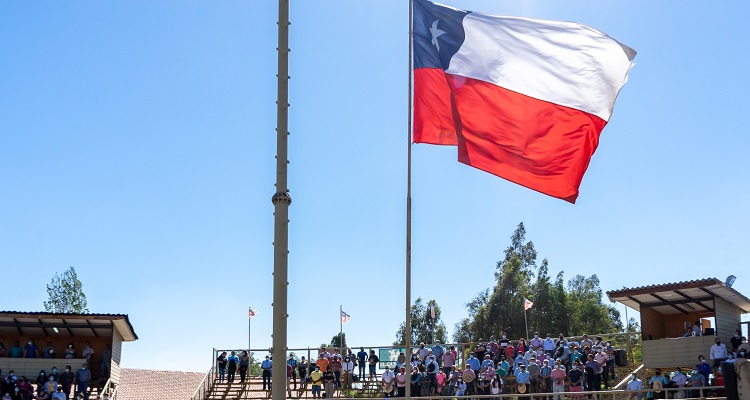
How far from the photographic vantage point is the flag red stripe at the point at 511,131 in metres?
12.2

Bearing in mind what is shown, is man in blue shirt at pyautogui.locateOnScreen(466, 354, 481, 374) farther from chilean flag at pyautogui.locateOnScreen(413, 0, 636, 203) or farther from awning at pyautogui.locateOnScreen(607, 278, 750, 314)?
chilean flag at pyautogui.locateOnScreen(413, 0, 636, 203)

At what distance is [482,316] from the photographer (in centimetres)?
6581

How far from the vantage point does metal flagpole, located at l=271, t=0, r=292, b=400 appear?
8.18 meters

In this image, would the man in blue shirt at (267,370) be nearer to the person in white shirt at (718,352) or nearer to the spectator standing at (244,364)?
the spectator standing at (244,364)

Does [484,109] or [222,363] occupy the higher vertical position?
[484,109]

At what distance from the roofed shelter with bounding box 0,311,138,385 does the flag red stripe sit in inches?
1086

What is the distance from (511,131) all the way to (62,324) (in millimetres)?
30199

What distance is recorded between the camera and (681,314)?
34562 millimetres

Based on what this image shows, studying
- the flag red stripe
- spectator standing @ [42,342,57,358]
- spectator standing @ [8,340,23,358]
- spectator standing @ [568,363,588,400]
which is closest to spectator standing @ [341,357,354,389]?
spectator standing @ [568,363,588,400]

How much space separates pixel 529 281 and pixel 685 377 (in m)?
40.2

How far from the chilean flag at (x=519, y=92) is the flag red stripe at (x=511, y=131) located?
0.04ft

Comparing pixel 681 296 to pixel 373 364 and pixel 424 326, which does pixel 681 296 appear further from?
pixel 424 326

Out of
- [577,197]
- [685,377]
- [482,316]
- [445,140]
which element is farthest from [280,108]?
[482,316]

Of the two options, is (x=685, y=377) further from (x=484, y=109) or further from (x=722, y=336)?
(x=484, y=109)
